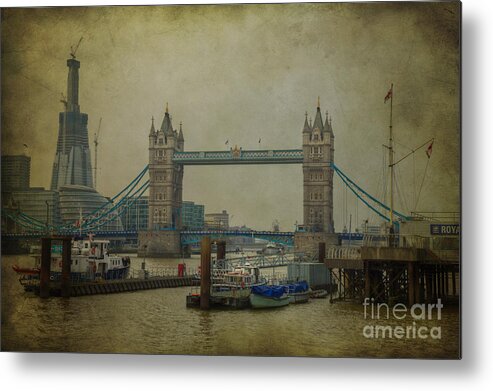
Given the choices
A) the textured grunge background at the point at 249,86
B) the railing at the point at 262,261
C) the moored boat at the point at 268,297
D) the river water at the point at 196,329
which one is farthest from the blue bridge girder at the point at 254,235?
the river water at the point at 196,329

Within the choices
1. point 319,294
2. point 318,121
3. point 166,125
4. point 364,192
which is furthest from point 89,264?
point 364,192

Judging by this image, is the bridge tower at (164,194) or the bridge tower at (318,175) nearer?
the bridge tower at (318,175)

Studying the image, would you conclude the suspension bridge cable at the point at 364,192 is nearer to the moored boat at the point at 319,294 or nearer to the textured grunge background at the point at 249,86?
the textured grunge background at the point at 249,86

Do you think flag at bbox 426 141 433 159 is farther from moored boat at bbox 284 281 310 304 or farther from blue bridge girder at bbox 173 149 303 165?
moored boat at bbox 284 281 310 304

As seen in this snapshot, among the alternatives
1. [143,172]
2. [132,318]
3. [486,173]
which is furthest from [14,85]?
[486,173]

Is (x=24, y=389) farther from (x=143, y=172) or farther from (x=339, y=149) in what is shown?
(x=339, y=149)
